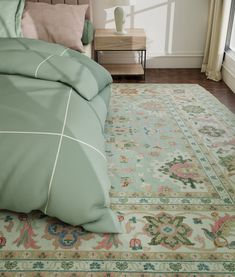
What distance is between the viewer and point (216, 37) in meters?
3.59

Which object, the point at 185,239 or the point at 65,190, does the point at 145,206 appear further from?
the point at 65,190

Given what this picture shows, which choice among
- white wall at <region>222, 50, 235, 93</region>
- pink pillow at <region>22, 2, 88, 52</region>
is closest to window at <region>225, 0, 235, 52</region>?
white wall at <region>222, 50, 235, 93</region>

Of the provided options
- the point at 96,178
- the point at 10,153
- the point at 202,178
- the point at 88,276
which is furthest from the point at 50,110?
the point at 202,178

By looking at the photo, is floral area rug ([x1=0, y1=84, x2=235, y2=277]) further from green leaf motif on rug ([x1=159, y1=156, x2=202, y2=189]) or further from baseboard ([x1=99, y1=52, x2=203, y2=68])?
baseboard ([x1=99, y1=52, x2=203, y2=68])

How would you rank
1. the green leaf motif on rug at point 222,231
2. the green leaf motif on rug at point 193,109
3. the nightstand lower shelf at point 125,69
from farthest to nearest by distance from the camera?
the nightstand lower shelf at point 125,69 < the green leaf motif on rug at point 193,109 < the green leaf motif on rug at point 222,231

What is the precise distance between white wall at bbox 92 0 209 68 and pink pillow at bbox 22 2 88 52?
2.58 feet

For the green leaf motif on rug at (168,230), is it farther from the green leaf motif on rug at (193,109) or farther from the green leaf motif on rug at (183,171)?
the green leaf motif on rug at (193,109)

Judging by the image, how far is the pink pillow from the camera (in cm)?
310

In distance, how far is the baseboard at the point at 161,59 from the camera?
402cm

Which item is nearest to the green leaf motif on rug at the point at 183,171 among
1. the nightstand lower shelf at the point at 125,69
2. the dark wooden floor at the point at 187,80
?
the dark wooden floor at the point at 187,80

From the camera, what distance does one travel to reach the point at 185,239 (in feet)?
4.92

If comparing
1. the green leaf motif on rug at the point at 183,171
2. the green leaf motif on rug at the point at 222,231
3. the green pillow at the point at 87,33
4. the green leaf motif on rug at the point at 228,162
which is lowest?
the green leaf motif on rug at the point at 228,162

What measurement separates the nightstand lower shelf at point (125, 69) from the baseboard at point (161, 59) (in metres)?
0.13

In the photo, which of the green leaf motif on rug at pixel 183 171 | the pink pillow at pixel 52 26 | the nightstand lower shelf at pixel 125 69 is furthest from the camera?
the nightstand lower shelf at pixel 125 69
